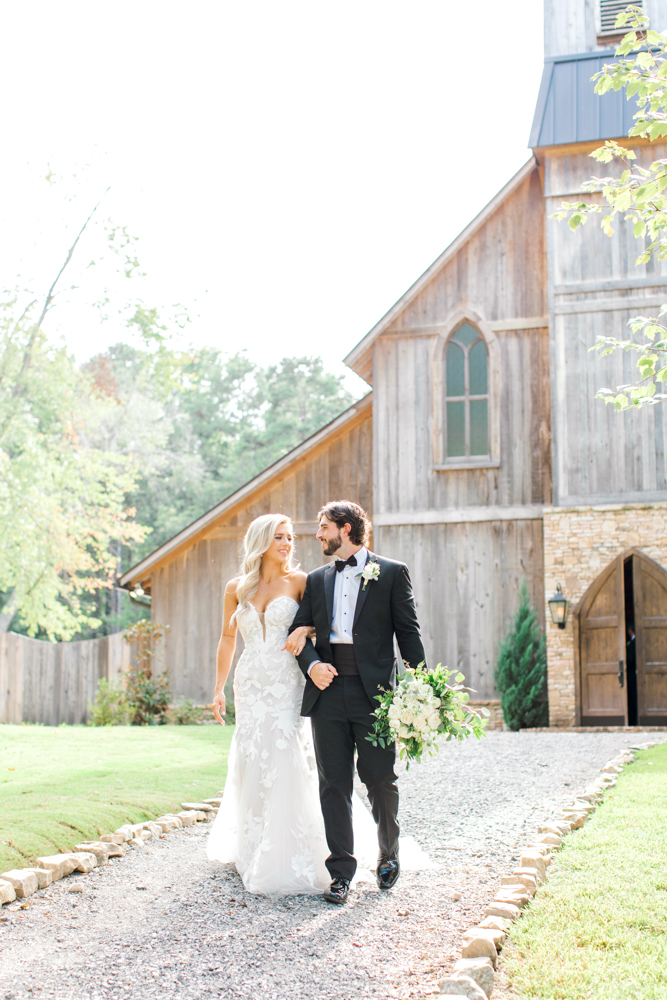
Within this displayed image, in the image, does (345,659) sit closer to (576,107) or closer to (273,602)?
(273,602)

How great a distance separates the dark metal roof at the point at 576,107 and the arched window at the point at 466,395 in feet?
10.4

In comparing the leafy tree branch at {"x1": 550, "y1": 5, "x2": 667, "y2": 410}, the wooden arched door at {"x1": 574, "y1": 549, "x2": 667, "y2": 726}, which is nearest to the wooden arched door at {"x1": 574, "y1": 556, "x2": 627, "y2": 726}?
the wooden arched door at {"x1": 574, "y1": 549, "x2": 667, "y2": 726}

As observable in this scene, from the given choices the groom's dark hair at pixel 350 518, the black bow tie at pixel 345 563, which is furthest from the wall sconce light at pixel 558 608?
the black bow tie at pixel 345 563

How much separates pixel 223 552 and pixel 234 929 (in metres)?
12.4

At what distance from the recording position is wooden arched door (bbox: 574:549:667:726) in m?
13.1

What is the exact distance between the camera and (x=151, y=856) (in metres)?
5.58

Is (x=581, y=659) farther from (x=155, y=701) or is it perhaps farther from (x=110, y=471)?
(x=110, y=471)

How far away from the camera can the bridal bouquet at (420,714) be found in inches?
178

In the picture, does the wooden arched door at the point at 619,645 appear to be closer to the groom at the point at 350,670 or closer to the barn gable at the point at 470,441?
the barn gable at the point at 470,441

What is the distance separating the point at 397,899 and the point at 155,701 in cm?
1131

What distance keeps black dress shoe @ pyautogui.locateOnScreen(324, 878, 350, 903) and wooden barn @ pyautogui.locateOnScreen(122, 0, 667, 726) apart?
934cm

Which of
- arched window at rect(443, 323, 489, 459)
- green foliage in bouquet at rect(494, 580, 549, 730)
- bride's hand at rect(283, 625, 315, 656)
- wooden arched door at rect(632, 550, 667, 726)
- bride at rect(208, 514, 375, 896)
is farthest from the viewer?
arched window at rect(443, 323, 489, 459)

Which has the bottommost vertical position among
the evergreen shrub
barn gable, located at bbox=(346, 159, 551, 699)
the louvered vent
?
the evergreen shrub

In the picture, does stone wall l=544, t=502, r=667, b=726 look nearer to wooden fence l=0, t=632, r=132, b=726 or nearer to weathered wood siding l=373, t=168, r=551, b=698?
weathered wood siding l=373, t=168, r=551, b=698
